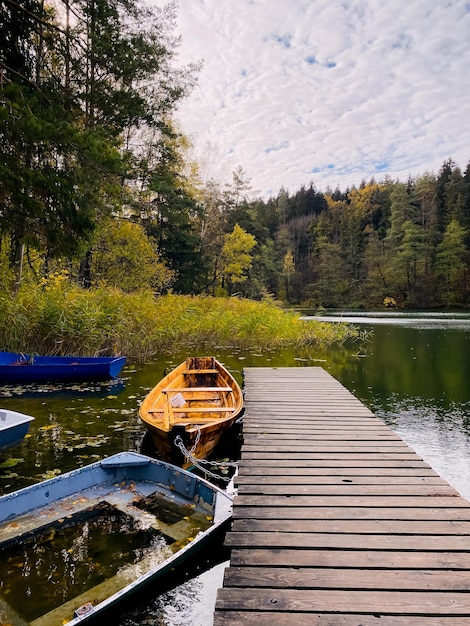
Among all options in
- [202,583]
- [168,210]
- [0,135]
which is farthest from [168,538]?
[168,210]

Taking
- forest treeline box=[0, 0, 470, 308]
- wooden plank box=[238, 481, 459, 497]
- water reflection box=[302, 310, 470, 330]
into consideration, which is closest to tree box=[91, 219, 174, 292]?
forest treeline box=[0, 0, 470, 308]

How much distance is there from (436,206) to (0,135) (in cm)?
5220

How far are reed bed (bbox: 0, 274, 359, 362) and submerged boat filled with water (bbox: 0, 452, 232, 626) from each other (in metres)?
6.24

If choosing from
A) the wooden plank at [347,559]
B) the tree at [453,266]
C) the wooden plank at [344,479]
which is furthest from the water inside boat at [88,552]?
the tree at [453,266]

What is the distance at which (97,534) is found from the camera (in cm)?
316

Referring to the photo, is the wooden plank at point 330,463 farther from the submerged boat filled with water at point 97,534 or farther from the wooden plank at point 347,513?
the wooden plank at point 347,513

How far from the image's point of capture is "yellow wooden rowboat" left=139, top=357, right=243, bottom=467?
414 centimetres

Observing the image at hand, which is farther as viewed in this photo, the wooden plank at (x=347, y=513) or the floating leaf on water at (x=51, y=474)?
the floating leaf on water at (x=51, y=474)

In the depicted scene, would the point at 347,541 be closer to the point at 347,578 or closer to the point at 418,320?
the point at 347,578

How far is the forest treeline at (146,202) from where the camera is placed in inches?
273

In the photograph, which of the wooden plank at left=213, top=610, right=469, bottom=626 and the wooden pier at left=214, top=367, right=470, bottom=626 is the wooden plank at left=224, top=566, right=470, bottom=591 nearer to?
the wooden pier at left=214, top=367, right=470, bottom=626

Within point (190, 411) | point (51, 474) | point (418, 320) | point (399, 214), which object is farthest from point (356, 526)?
point (399, 214)

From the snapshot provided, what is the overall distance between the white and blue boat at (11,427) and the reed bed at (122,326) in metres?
4.69

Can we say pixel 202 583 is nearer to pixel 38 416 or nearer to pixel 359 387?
pixel 38 416
